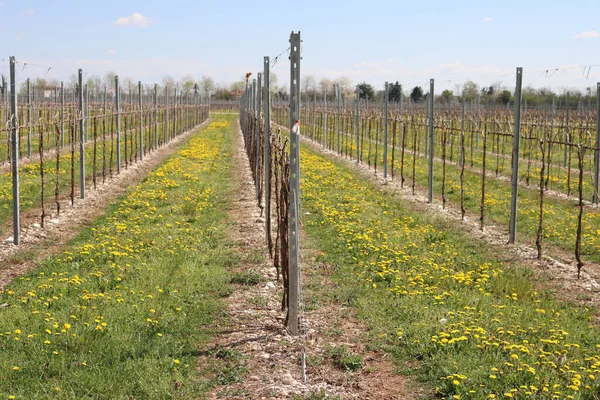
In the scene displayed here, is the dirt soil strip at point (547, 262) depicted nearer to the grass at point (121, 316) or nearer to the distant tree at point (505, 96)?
the grass at point (121, 316)

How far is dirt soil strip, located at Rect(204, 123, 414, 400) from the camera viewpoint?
18.5 ft

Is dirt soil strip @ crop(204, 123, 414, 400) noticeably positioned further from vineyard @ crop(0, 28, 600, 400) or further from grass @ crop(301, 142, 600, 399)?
grass @ crop(301, 142, 600, 399)

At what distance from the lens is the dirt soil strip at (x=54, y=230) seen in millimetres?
9844

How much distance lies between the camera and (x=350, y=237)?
11.2 meters

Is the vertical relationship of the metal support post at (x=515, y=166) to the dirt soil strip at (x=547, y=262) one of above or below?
above

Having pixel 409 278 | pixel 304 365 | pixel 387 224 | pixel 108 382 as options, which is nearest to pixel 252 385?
pixel 304 365

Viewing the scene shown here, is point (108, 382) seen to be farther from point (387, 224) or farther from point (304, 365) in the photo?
point (387, 224)

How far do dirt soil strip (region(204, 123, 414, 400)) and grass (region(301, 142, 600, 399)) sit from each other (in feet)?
0.86

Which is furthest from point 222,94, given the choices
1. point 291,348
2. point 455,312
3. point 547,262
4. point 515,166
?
point 291,348

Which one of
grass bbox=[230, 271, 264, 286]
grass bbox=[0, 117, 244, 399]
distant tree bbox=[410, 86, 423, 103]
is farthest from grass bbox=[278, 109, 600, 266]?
distant tree bbox=[410, 86, 423, 103]

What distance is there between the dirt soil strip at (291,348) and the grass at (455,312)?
26 cm

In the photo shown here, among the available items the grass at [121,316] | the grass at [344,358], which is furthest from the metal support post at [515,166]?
the grass at [344,358]

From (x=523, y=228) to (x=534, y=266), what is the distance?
10.1 ft

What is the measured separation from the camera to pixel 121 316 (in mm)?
6914
